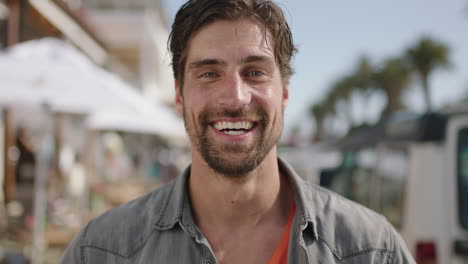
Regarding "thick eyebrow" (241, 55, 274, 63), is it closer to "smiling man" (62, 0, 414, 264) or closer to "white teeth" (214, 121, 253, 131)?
"smiling man" (62, 0, 414, 264)

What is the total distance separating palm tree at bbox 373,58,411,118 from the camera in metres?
36.6

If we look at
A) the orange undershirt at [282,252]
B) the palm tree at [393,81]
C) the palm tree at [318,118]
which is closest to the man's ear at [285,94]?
the orange undershirt at [282,252]

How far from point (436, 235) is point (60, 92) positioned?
12.5 feet

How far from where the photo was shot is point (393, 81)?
3709 cm

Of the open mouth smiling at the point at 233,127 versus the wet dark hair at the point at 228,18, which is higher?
the wet dark hair at the point at 228,18

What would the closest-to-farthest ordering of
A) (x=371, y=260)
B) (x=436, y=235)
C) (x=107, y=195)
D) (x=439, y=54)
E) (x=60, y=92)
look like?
(x=371, y=260)
(x=436, y=235)
(x=60, y=92)
(x=107, y=195)
(x=439, y=54)

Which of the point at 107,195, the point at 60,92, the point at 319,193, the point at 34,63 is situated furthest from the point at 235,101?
the point at 107,195

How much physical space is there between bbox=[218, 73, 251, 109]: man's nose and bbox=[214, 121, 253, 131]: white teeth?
0.06 m

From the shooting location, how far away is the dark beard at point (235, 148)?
1869 millimetres

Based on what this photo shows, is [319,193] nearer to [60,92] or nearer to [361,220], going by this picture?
[361,220]

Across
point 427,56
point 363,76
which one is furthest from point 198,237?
point 363,76

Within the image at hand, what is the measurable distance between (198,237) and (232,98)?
553 mm

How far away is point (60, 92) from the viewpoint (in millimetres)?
4961

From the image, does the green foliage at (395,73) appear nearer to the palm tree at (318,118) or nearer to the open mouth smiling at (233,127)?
the palm tree at (318,118)
